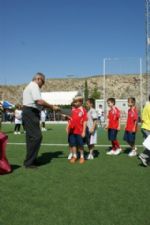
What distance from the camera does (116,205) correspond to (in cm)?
539

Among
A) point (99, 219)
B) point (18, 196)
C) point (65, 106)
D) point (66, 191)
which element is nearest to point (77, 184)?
point (66, 191)

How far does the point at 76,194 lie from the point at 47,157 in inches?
172

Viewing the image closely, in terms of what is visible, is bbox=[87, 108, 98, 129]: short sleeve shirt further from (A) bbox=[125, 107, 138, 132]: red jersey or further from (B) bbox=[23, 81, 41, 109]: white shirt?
(B) bbox=[23, 81, 41, 109]: white shirt

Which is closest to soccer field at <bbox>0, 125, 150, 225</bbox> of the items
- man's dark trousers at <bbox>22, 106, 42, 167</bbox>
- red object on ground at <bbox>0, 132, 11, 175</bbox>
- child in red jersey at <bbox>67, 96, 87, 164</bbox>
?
red object on ground at <bbox>0, 132, 11, 175</bbox>

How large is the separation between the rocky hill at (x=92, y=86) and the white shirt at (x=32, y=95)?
7462 cm

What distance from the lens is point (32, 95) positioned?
27.1 ft

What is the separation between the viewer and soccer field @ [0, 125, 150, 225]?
4844mm

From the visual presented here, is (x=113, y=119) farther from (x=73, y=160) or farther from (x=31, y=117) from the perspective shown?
(x=31, y=117)

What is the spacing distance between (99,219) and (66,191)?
1.51m

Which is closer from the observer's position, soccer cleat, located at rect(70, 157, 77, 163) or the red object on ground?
the red object on ground

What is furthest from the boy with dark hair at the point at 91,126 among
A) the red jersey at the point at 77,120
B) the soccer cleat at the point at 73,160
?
the soccer cleat at the point at 73,160

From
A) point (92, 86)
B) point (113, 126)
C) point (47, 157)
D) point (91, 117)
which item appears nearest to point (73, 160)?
point (47, 157)

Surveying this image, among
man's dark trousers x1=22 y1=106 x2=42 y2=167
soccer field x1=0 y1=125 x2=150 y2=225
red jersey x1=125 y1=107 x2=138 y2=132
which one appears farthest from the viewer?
red jersey x1=125 y1=107 x2=138 y2=132

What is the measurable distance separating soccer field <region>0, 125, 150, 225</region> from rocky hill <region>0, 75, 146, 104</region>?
7474 centimetres
